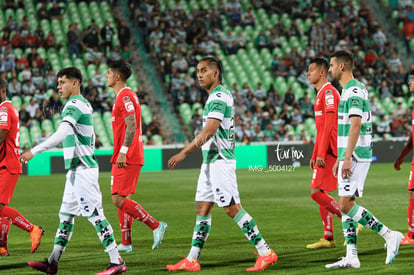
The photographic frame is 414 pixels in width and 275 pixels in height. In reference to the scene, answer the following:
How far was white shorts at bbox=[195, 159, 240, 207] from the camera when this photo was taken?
302 inches

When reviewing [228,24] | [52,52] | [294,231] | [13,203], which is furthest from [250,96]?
[294,231]

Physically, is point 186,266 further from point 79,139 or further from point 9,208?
point 9,208

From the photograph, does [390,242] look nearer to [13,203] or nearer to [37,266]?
[37,266]

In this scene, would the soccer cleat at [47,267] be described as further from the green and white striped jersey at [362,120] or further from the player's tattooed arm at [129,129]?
the green and white striped jersey at [362,120]

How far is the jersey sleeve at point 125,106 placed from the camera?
28.6ft

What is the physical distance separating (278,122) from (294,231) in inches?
669

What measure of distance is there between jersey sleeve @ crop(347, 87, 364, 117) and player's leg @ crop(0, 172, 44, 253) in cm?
406

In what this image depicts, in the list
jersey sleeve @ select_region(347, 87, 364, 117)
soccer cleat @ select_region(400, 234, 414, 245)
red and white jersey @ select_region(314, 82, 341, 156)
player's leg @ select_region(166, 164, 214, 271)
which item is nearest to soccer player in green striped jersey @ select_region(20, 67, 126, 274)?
player's leg @ select_region(166, 164, 214, 271)

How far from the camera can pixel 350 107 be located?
25.5 ft

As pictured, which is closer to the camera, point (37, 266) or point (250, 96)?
point (37, 266)

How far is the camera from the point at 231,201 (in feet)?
25.2

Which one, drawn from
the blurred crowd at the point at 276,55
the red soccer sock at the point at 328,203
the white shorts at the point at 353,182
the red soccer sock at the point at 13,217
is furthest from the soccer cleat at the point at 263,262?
the blurred crowd at the point at 276,55

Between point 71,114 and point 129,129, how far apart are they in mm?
1313

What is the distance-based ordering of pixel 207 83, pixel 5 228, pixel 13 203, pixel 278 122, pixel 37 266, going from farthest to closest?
pixel 278 122
pixel 13 203
pixel 5 228
pixel 207 83
pixel 37 266
